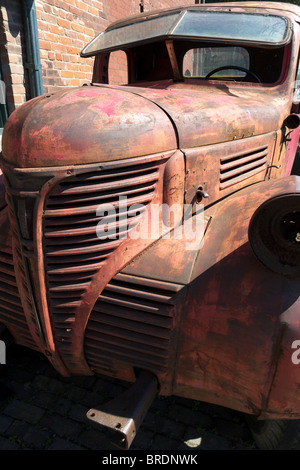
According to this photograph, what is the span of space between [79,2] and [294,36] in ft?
15.1

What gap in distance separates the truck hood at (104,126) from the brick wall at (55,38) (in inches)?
135

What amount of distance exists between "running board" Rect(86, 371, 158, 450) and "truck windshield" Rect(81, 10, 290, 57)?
234cm

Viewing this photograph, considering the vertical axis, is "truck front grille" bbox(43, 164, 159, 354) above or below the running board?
above

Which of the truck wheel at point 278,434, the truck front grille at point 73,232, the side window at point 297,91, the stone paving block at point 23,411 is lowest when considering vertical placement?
the stone paving block at point 23,411

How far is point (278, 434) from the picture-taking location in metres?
2.06

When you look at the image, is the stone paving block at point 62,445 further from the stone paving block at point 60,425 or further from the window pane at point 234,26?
the window pane at point 234,26

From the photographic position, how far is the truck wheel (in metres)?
2.03

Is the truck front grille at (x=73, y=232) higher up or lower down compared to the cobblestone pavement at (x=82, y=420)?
higher up

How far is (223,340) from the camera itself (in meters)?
1.67

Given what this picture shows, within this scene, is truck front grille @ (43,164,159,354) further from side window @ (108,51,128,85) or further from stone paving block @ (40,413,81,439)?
side window @ (108,51,128,85)

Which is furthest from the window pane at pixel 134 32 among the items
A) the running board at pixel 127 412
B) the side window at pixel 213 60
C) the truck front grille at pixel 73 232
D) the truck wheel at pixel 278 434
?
the truck wheel at pixel 278 434

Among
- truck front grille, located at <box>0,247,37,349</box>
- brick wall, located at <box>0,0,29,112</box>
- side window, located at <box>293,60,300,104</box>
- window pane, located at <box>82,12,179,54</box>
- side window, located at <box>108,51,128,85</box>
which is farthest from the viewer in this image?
side window, located at <box>108,51,128,85</box>

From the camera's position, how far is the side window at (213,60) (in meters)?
3.52

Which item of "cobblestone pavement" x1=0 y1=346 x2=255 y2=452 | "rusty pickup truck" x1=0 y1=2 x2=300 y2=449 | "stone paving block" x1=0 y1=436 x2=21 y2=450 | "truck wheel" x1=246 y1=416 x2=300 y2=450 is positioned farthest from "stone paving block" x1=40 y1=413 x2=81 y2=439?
"truck wheel" x1=246 y1=416 x2=300 y2=450
